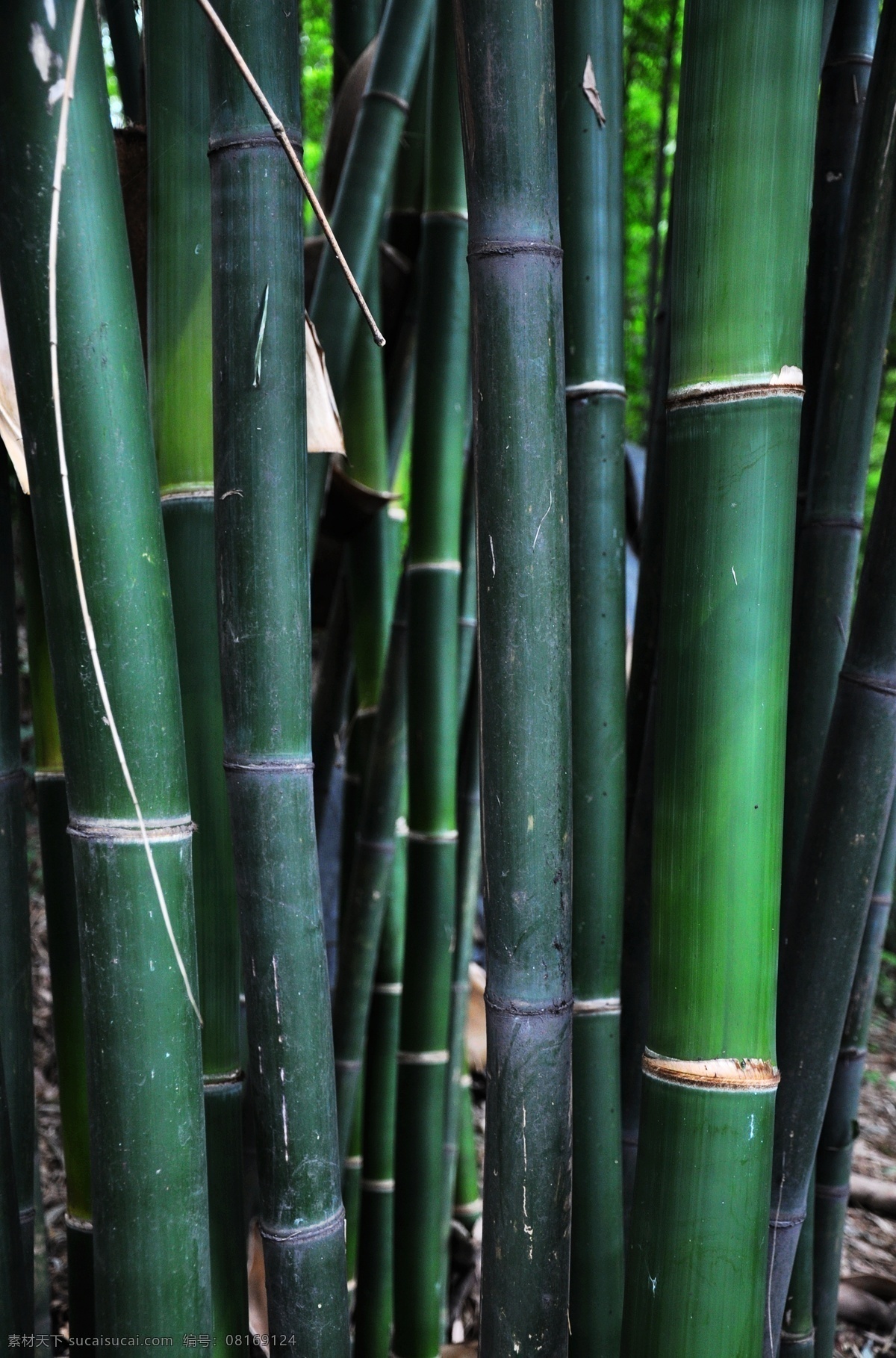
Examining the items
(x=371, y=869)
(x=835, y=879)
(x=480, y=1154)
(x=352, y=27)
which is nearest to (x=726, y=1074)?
(x=835, y=879)

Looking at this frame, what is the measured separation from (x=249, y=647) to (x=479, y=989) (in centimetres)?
246

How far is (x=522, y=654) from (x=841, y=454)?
332 mm

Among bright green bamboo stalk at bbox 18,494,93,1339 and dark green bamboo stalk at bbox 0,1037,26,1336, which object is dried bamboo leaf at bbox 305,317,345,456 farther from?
dark green bamboo stalk at bbox 0,1037,26,1336

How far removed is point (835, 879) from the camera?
696mm

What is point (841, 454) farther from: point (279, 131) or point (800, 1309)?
point (800, 1309)

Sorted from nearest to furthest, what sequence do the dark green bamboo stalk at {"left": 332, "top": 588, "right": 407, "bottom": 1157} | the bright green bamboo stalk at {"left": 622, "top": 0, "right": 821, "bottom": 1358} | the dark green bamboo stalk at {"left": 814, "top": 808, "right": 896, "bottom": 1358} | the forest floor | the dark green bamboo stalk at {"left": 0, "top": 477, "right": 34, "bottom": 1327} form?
the bright green bamboo stalk at {"left": 622, "top": 0, "right": 821, "bottom": 1358} < the dark green bamboo stalk at {"left": 0, "top": 477, "right": 34, "bottom": 1327} < the dark green bamboo stalk at {"left": 814, "top": 808, "right": 896, "bottom": 1358} < the dark green bamboo stalk at {"left": 332, "top": 588, "right": 407, "bottom": 1157} < the forest floor

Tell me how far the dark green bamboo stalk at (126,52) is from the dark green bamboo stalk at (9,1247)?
0.91 m

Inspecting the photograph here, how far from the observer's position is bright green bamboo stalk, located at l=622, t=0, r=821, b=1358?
21.4 inches

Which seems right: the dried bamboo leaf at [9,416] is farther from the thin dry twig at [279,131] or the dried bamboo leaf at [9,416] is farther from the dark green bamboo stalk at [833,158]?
the dark green bamboo stalk at [833,158]

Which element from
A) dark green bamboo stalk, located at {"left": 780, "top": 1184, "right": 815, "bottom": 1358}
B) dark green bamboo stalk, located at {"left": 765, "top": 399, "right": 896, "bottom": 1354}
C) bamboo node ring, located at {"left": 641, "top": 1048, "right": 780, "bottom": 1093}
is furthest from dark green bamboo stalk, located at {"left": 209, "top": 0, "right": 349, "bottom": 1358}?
dark green bamboo stalk, located at {"left": 780, "top": 1184, "right": 815, "bottom": 1358}

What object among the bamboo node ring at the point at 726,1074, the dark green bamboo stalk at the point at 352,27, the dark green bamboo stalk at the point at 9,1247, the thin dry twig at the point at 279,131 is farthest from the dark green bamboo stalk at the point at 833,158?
the dark green bamboo stalk at the point at 352,27

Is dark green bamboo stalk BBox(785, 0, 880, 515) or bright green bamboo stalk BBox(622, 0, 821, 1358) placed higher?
dark green bamboo stalk BBox(785, 0, 880, 515)

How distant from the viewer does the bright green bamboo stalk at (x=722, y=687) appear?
0.54 metres

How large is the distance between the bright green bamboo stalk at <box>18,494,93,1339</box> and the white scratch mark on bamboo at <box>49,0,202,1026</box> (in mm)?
314
